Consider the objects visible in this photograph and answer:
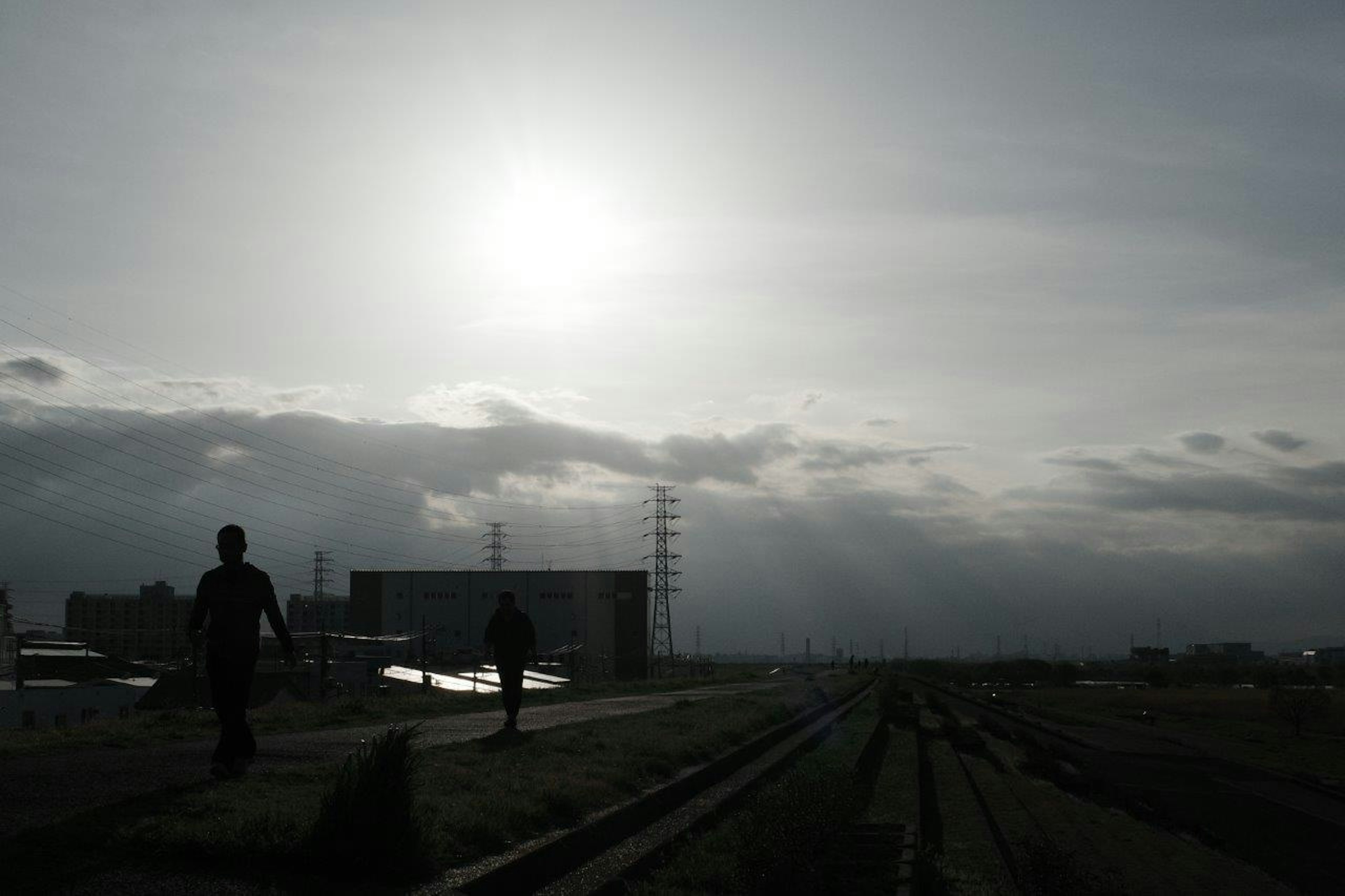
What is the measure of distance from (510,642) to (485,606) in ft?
298

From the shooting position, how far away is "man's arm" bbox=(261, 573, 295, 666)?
28.1 ft

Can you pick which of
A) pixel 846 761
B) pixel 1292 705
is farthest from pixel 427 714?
pixel 1292 705

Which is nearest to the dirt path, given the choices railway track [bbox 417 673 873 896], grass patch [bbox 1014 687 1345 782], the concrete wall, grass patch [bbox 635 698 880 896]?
railway track [bbox 417 673 873 896]

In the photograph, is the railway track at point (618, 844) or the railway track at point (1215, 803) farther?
the railway track at point (1215, 803)

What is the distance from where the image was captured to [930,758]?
2148 cm

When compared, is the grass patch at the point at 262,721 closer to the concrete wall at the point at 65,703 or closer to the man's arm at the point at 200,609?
the man's arm at the point at 200,609

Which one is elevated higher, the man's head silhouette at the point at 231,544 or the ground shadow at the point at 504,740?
the man's head silhouette at the point at 231,544

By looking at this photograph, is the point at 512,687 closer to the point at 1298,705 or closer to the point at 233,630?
the point at 233,630

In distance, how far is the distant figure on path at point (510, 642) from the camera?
14.7m

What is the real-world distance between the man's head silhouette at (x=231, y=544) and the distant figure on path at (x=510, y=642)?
625 centimetres

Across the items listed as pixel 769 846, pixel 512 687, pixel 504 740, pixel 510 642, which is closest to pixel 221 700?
pixel 769 846

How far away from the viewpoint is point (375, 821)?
20.5ft

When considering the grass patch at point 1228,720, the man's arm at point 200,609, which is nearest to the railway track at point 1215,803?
the grass patch at point 1228,720

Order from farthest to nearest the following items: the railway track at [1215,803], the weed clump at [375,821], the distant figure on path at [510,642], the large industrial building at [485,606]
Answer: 1. the large industrial building at [485,606]
2. the railway track at [1215,803]
3. the distant figure on path at [510,642]
4. the weed clump at [375,821]
